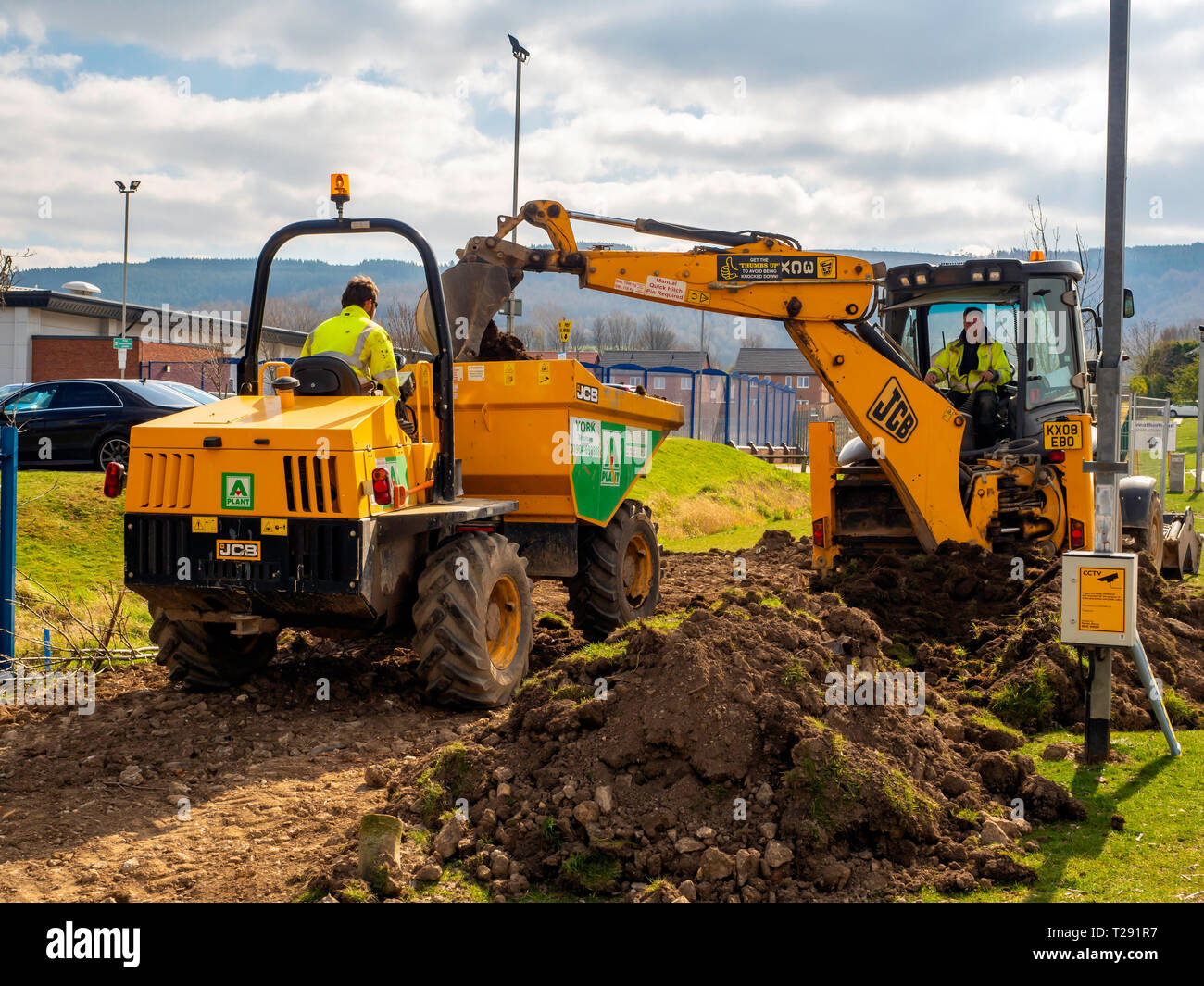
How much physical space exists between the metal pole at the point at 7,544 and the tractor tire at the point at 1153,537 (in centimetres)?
949

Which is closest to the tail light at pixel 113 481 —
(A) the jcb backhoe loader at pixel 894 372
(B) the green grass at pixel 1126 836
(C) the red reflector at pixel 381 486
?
(C) the red reflector at pixel 381 486

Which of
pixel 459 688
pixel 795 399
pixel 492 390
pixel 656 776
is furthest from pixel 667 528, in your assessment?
pixel 795 399

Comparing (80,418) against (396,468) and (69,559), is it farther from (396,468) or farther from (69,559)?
(396,468)

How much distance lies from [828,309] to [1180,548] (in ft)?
19.1

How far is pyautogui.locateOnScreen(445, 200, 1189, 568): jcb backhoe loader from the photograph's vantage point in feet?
30.2

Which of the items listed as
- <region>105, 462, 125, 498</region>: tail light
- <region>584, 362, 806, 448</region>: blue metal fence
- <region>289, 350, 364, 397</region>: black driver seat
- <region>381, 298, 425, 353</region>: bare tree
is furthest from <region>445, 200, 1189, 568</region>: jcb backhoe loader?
<region>584, 362, 806, 448</region>: blue metal fence

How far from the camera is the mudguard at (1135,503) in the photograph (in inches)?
429

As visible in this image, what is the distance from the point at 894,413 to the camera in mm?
9539

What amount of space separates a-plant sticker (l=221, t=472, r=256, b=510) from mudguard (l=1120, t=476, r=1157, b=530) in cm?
832

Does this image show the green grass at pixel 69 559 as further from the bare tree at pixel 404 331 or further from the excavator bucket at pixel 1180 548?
the excavator bucket at pixel 1180 548
